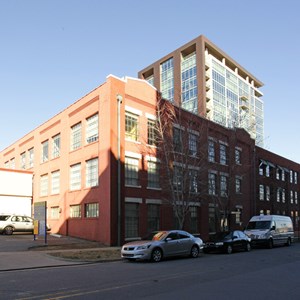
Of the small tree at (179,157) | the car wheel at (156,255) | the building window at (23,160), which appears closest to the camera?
the car wheel at (156,255)

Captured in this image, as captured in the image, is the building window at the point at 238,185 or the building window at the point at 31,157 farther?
the building window at the point at 238,185

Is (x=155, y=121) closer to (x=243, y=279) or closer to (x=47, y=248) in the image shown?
(x=47, y=248)

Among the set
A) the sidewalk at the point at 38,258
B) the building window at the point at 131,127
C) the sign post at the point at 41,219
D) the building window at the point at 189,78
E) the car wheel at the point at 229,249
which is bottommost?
the car wheel at the point at 229,249

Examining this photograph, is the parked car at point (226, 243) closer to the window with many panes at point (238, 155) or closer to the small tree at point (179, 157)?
the small tree at point (179, 157)

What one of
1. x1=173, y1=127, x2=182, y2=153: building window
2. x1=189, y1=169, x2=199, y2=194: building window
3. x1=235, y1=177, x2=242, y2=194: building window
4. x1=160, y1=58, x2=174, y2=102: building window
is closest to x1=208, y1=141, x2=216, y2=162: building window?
x1=235, y1=177, x2=242, y2=194: building window

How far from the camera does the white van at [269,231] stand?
93.0ft

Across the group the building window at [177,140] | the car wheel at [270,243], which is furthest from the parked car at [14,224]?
the car wheel at [270,243]

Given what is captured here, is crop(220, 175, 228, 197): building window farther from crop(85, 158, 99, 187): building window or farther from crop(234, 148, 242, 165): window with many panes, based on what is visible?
crop(85, 158, 99, 187): building window

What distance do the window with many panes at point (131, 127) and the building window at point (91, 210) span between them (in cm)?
548

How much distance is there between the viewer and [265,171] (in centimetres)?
5225

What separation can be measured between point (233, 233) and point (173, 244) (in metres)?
6.65

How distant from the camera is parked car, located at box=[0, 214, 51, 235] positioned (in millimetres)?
30969

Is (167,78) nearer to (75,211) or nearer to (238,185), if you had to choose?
(238,185)

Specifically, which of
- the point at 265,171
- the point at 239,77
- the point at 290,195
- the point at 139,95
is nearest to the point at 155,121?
the point at 139,95
